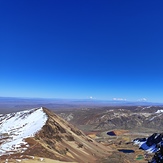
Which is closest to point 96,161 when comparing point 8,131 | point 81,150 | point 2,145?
point 81,150

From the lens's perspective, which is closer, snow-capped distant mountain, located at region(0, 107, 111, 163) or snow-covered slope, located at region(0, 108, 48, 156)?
snow-capped distant mountain, located at region(0, 107, 111, 163)

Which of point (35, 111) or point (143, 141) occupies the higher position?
point (35, 111)

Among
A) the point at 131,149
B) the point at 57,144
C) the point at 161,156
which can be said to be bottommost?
the point at 131,149

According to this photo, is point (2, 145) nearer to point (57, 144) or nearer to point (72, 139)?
point (57, 144)

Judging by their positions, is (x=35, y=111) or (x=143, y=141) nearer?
(x=35, y=111)

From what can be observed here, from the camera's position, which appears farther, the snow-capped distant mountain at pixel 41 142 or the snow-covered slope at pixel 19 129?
the snow-covered slope at pixel 19 129

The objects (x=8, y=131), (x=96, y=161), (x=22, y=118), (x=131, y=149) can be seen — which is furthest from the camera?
(x=131, y=149)

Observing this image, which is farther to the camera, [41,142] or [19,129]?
[19,129]

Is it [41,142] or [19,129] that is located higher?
[19,129]
